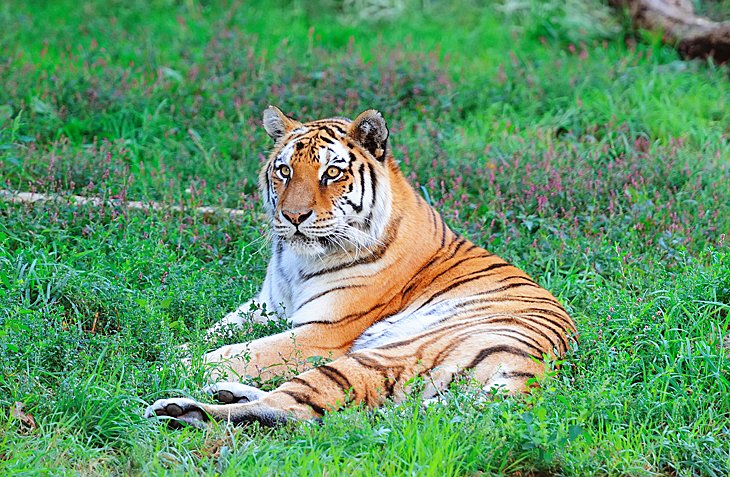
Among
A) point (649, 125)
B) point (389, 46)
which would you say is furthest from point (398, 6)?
point (649, 125)

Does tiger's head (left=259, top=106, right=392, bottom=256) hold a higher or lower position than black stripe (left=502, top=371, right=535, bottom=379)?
higher

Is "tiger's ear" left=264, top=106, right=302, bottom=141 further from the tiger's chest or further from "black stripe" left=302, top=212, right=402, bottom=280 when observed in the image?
the tiger's chest

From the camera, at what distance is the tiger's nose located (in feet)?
14.5

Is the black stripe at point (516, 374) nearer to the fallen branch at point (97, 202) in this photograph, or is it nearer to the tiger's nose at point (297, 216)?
the tiger's nose at point (297, 216)

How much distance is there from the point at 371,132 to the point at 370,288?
2.67ft

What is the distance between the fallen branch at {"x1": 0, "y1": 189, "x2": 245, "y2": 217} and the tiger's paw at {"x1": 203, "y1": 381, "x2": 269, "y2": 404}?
2.08 meters

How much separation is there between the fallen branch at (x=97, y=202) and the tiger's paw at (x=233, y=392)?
81.9 inches

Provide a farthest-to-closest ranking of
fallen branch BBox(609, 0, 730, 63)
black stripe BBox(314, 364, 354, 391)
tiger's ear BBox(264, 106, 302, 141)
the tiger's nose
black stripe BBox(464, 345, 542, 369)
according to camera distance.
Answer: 1. fallen branch BBox(609, 0, 730, 63)
2. tiger's ear BBox(264, 106, 302, 141)
3. the tiger's nose
4. black stripe BBox(464, 345, 542, 369)
5. black stripe BBox(314, 364, 354, 391)

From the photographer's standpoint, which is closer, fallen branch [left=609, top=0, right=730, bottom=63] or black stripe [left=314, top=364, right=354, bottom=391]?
black stripe [left=314, top=364, right=354, bottom=391]

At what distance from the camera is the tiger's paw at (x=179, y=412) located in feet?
11.6

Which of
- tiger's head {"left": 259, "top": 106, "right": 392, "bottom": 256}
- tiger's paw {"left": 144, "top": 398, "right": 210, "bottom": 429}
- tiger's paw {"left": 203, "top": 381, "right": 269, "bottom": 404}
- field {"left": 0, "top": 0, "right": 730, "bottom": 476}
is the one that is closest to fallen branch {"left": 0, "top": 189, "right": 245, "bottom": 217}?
field {"left": 0, "top": 0, "right": 730, "bottom": 476}

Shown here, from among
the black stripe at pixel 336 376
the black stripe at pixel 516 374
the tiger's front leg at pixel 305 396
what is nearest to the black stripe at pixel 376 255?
the tiger's front leg at pixel 305 396

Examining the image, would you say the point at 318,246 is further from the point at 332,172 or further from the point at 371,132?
the point at 371,132

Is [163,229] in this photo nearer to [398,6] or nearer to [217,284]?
[217,284]
